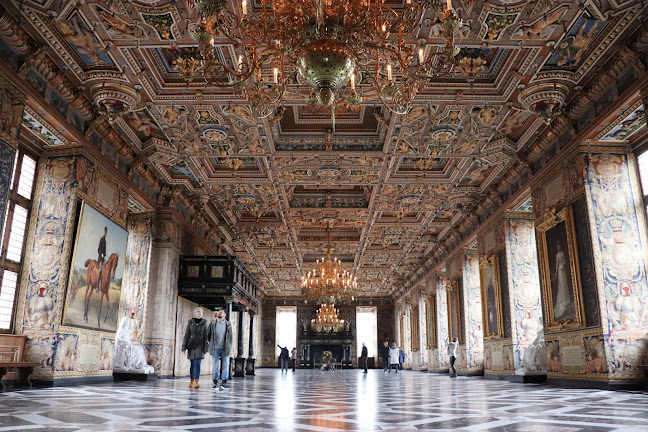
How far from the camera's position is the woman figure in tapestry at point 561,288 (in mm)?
10547

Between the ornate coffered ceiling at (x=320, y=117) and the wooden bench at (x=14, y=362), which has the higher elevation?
the ornate coffered ceiling at (x=320, y=117)

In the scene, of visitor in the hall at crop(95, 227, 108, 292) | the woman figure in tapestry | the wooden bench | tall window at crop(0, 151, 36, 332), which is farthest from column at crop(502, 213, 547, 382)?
tall window at crop(0, 151, 36, 332)

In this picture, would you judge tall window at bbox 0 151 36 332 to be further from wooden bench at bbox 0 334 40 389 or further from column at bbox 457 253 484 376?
column at bbox 457 253 484 376

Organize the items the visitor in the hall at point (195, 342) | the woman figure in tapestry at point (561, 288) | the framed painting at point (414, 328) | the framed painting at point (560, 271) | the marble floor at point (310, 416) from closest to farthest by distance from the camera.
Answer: the marble floor at point (310, 416) → the visitor in the hall at point (195, 342) → the framed painting at point (560, 271) → the woman figure in tapestry at point (561, 288) → the framed painting at point (414, 328)

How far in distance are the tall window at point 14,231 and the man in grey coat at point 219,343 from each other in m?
4.14

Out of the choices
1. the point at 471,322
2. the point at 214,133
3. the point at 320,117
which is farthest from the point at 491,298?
the point at 214,133

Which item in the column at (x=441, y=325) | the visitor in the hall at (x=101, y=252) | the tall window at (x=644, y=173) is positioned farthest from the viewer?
the column at (x=441, y=325)

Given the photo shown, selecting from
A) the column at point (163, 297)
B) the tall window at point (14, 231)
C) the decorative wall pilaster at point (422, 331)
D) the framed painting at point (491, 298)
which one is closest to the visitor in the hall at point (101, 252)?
the tall window at point (14, 231)

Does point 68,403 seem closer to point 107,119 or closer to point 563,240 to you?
point 107,119

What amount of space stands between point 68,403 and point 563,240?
9915 mm

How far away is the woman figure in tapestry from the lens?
10547mm

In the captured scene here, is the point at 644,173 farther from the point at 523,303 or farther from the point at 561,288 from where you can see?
the point at 523,303

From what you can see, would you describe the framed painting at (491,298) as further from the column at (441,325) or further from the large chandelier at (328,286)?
A: the column at (441,325)

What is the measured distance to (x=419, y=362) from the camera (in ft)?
89.9
